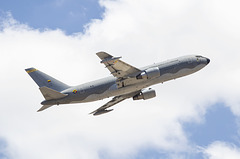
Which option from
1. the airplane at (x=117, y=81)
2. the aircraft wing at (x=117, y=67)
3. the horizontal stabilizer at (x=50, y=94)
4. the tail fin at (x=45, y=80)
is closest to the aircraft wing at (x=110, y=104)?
the airplane at (x=117, y=81)

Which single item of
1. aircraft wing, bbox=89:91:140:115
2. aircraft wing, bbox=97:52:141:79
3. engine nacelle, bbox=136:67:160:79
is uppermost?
aircraft wing, bbox=97:52:141:79

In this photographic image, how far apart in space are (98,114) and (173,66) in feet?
54.1

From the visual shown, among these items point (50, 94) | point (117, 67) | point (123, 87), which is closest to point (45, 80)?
point (50, 94)

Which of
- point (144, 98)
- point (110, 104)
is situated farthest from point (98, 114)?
point (144, 98)

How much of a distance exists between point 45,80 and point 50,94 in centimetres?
365

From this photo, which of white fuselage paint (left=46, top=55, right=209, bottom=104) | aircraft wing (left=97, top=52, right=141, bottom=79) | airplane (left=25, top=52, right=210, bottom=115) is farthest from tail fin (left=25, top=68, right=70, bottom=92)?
aircraft wing (left=97, top=52, right=141, bottom=79)

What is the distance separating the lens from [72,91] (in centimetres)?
6059

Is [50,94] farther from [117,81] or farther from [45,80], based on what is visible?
[117,81]

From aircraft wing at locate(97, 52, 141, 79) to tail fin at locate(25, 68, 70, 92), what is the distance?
8.21 meters

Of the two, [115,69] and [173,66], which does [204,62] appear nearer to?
[173,66]

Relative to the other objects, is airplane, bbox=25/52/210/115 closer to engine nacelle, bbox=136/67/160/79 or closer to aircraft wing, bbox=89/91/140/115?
engine nacelle, bbox=136/67/160/79

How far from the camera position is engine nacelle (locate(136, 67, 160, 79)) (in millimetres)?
59938

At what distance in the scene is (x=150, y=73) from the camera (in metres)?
59.9

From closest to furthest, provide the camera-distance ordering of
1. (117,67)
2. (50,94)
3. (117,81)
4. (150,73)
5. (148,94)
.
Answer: (50,94) < (117,67) < (150,73) < (117,81) < (148,94)
